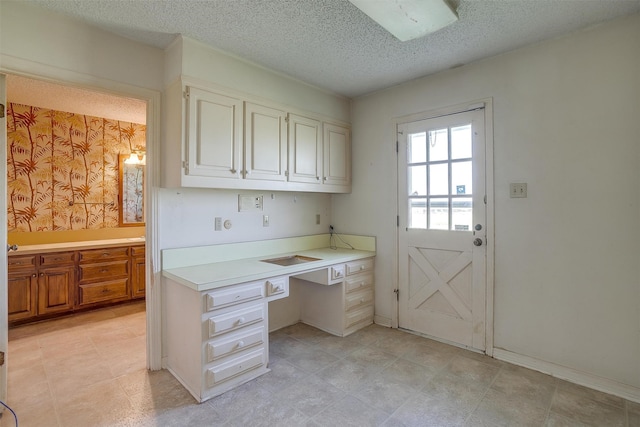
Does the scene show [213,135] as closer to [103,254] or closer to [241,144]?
[241,144]

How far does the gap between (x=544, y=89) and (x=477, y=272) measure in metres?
1.50

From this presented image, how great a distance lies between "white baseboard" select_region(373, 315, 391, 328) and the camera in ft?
10.8

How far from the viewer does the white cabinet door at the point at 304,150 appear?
2951 millimetres

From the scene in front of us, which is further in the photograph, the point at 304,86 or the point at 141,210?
the point at 141,210

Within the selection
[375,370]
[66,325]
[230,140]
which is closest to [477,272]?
[375,370]

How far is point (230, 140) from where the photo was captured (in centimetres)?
248

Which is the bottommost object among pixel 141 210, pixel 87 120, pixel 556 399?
pixel 556 399

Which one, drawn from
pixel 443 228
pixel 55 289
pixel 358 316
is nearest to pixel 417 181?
pixel 443 228

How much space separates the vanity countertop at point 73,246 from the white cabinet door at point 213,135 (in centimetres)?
237

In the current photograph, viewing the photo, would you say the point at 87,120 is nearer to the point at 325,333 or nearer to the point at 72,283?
the point at 72,283

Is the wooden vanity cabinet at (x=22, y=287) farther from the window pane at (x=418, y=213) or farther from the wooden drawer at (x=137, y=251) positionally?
the window pane at (x=418, y=213)

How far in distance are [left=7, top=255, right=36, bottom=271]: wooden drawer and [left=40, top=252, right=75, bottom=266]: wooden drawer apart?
0.24 feet

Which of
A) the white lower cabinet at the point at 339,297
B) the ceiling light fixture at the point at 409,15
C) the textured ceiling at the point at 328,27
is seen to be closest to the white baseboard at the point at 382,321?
the white lower cabinet at the point at 339,297

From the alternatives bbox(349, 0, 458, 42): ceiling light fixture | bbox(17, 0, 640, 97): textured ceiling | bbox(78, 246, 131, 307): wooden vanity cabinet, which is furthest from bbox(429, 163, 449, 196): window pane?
bbox(78, 246, 131, 307): wooden vanity cabinet
